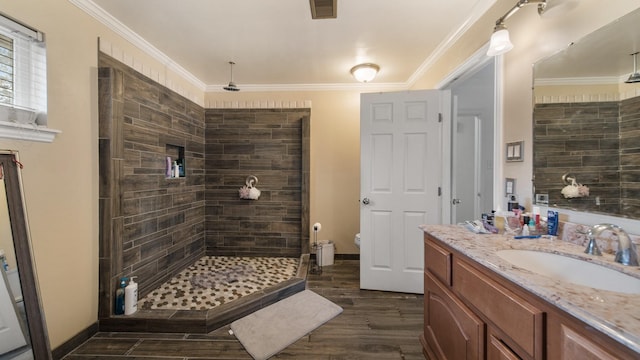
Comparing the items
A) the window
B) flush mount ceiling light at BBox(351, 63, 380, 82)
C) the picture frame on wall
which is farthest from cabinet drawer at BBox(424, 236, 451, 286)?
the window

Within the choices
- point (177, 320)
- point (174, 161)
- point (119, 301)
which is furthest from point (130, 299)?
point (174, 161)

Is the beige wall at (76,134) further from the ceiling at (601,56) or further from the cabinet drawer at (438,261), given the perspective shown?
the cabinet drawer at (438,261)

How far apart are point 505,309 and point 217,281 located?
2.55 m

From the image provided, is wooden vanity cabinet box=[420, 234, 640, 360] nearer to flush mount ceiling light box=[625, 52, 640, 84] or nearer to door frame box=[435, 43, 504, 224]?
door frame box=[435, 43, 504, 224]

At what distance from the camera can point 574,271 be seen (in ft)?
3.35

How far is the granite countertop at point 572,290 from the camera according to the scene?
556 mm

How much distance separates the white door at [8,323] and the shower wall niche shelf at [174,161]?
152cm

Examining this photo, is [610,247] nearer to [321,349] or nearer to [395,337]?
[395,337]

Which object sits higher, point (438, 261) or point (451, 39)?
point (451, 39)

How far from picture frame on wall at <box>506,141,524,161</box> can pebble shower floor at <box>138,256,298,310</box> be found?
2.32m

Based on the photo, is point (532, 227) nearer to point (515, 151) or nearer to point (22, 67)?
point (515, 151)

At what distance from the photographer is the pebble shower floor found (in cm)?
218

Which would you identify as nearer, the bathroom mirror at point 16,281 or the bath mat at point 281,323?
the bathroom mirror at point 16,281

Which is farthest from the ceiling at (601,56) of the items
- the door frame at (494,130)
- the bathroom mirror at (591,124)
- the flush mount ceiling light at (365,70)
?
the flush mount ceiling light at (365,70)
